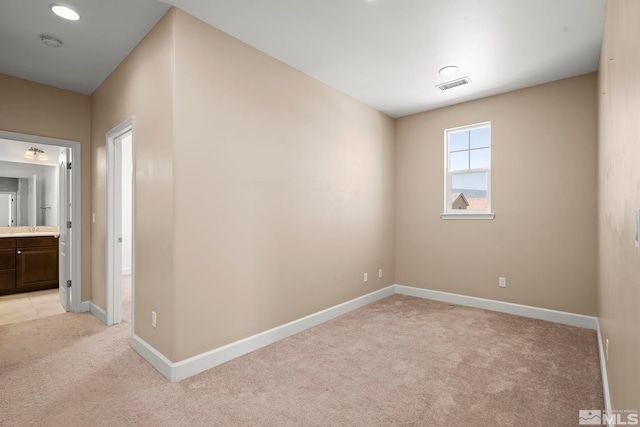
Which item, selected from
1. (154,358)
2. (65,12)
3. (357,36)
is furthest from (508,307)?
(65,12)

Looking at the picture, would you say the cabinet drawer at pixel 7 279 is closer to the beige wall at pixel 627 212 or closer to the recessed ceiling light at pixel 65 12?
the recessed ceiling light at pixel 65 12

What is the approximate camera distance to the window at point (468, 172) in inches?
164

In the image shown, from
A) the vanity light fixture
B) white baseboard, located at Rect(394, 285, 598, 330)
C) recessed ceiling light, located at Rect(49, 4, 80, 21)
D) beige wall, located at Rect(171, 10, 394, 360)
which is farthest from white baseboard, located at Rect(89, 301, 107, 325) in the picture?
white baseboard, located at Rect(394, 285, 598, 330)

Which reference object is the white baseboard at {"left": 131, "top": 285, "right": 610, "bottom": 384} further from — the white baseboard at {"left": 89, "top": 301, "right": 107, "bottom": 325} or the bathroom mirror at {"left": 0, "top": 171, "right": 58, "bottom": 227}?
the bathroom mirror at {"left": 0, "top": 171, "right": 58, "bottom": 227}

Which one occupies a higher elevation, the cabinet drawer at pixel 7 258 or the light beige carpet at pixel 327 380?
the cabinet drawer at pixel 7 258

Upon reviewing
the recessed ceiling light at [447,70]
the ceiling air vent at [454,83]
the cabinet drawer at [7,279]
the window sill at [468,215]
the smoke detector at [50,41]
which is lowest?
the cabinet drawer at [7,279]

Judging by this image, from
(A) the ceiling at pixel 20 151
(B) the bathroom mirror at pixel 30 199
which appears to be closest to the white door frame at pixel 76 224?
(A) the ceiling at pixel 20 151

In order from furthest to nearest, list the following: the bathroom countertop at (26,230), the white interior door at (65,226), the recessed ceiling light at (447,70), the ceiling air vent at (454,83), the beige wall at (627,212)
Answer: the bathroom countertop at (26,230)
the white interior door at (65,226)
the ceiling air vent at (454,83)
the recessed ceiling light at (447,70)
the beige wall at (627,212)

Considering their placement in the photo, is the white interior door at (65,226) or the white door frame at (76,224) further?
the white interior door at (65,226)

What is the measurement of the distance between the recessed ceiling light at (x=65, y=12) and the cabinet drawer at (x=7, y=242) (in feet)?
13.0

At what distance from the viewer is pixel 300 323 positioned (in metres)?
3.30

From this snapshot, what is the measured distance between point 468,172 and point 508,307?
5.92 ft

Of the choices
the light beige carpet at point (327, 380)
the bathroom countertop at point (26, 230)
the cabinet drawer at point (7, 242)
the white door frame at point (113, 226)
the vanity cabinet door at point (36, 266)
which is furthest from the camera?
the bathroom countertop at point (26, 230)

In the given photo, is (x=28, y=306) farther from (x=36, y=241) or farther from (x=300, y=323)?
(x=300, y=323)
